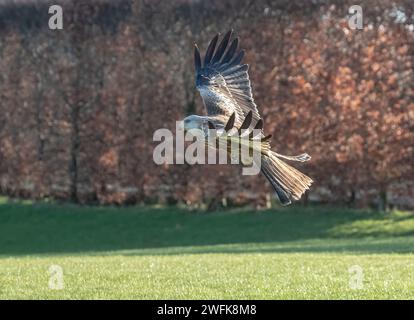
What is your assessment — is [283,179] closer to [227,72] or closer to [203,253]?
[227,72]

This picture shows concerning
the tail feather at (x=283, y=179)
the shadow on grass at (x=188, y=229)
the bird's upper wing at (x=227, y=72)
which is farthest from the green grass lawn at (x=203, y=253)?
the tail feather at (x=283, y=179)

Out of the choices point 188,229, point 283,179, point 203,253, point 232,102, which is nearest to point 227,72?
point 232,102

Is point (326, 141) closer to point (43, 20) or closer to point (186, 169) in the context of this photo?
point (186, 169)

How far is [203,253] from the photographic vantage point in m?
17.9

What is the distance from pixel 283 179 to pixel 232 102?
1534 millimetres

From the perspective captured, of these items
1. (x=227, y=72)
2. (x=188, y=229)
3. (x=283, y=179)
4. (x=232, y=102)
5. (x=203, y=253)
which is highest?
(x=227, y=72)

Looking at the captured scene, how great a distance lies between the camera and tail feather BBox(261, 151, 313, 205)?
22.6 ft

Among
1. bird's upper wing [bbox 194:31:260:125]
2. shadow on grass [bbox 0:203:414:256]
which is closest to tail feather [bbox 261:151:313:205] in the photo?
bird's upper wing [bbox 194:31:260:125]

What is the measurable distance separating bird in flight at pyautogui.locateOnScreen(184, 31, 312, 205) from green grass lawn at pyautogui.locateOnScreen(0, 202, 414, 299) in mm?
2325

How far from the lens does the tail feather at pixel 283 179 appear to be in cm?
690

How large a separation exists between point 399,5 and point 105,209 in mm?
9780

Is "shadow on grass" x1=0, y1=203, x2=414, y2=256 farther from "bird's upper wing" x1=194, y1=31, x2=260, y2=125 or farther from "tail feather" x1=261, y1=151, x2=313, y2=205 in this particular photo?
"tail feather" x1=261, y1=151, x2=313, y2=205

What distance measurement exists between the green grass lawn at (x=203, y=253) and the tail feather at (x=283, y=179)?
2834mm

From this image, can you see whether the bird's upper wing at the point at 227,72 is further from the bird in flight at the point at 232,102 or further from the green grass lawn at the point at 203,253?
the green grass lawn at the point at 203,253
